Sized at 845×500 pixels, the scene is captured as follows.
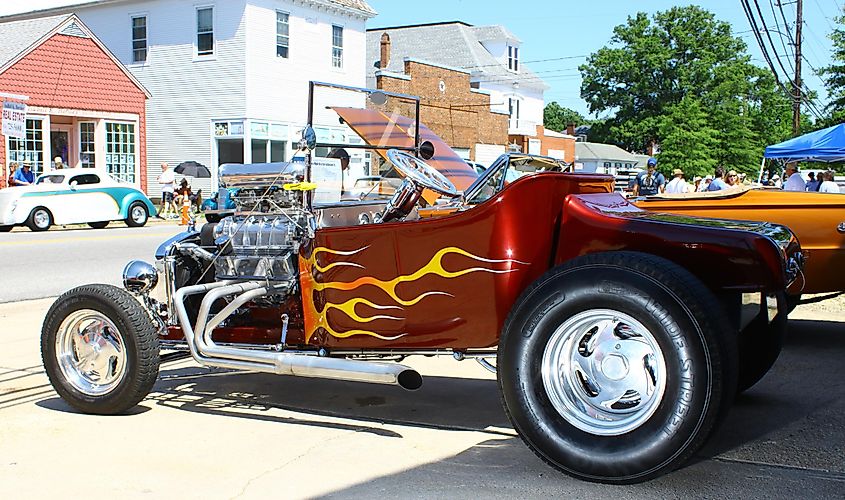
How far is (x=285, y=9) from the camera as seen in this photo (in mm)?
31312

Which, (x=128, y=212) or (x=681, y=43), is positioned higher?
(x=681, y=43)

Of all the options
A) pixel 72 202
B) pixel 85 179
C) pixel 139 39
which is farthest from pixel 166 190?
pixel 139 39

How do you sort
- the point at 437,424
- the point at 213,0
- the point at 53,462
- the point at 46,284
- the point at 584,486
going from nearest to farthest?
1. the point at 584,486
2. the point at 53,462
3. the point at 437,424
4. the point at 46,284
5. the point at 213,0

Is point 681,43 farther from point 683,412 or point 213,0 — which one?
point 683,412

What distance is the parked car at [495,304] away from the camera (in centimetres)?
354

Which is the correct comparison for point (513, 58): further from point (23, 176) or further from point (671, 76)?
point (23, 176)

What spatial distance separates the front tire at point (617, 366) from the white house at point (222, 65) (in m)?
26.9

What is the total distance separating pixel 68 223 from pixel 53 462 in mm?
18031

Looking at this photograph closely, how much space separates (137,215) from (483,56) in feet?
109

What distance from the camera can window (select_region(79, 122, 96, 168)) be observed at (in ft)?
92.3

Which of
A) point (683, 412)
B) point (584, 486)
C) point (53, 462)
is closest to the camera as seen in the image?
point (683, 412)

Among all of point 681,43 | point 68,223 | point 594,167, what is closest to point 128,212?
point 68,223

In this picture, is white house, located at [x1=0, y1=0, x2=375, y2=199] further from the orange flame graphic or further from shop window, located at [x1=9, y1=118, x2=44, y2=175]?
the orange flame graphic

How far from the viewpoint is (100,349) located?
513cm
